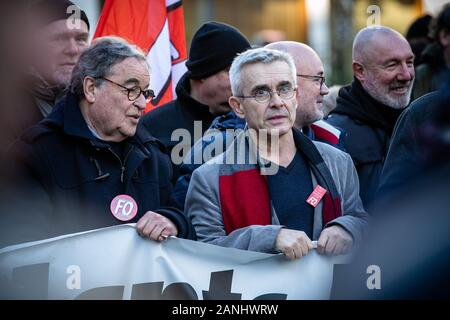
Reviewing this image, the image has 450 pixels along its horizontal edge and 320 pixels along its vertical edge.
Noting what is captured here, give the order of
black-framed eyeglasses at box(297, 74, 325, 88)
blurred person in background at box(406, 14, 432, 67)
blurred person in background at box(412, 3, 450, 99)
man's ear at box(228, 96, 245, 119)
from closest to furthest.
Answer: man's ear at box(228, 96, 245, 119)
black-framed eyeglasses at box(297, 74, 325, 88)
blurred person in background at box(412, 3, 450, 99)
blurred person in background at box(406, 14, 432, 67)

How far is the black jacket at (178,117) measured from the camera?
5.91 meters

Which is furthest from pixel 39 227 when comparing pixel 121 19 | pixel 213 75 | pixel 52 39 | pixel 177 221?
pixel 121 19

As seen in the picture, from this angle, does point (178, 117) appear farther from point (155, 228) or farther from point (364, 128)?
point (155, 228)

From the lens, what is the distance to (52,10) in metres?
5.56

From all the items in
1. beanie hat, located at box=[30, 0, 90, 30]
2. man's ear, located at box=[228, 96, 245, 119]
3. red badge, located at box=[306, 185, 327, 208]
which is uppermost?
beanie hat, located at box=[30, 0, 90, 30]

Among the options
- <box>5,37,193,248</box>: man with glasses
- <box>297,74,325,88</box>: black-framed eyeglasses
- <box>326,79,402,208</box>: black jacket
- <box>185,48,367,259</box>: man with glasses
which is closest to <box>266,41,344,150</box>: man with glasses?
<box>297,74,325,88</box>: black-framed eyeglasses

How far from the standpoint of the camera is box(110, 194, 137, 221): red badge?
4398mm

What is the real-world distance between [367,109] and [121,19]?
6.10ft

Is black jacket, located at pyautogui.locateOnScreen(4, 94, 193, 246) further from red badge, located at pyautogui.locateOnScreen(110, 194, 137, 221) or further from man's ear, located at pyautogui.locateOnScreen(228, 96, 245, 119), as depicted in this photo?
man's ear, located at pyautogui.locateOnScreen(228, 96, 245, 119)

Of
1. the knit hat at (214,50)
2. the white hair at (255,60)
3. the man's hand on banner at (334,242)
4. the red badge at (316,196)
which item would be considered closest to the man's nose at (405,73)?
the knit hat at (214,50)

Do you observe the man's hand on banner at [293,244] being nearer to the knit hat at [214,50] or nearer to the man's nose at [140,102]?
the man's nose at [140,102]

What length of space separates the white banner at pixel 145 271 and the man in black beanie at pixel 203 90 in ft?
5.77
